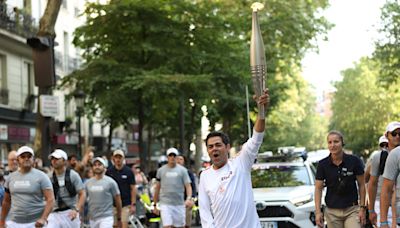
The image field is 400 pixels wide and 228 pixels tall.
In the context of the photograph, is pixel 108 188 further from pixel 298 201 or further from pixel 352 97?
pixel 352 97

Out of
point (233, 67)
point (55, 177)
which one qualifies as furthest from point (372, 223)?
point (233, 67)

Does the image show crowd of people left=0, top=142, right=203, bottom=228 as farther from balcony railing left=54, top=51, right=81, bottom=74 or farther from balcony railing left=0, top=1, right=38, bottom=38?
balcony railing left=54, top=51, right=81, bottom=74

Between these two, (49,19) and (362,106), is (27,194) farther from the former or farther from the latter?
(362,106)

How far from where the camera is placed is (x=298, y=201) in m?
13.0

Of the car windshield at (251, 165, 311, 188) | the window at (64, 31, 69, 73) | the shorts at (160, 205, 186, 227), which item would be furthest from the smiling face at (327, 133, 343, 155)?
the window at (64, 31, 69, 73)

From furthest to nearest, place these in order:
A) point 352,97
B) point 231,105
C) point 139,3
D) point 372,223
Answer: point 352,97
point 231,105
point 139,3
point 372,223

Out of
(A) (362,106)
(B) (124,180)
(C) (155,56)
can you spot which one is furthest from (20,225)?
(A) (362,106)

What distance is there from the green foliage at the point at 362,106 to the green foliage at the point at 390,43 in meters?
32.8

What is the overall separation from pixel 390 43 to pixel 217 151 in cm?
2463

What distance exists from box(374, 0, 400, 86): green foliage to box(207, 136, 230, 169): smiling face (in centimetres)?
2332

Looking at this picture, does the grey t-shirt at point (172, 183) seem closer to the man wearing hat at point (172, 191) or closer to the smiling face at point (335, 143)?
the man wearing hat at point (172, 191)

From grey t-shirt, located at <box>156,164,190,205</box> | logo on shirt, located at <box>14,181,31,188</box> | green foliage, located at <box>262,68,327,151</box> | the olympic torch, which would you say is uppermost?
green foliage, located at <box>262,68,327,151</box>

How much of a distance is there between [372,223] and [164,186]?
6302 mm

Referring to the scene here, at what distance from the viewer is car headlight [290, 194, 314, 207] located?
42.4 feet
